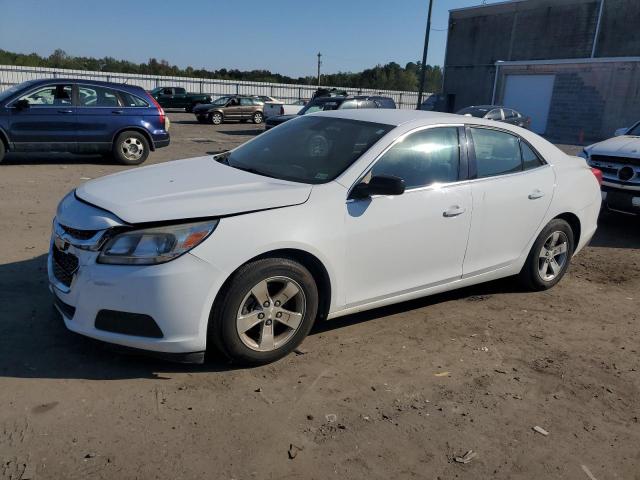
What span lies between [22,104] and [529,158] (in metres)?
9.44

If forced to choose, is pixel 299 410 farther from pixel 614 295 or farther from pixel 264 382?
pixel 614 295

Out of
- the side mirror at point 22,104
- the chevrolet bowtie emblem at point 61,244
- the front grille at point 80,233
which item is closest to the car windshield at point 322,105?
the side mirror at point 22,104

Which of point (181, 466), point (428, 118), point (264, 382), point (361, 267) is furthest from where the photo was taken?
point (428, 118)

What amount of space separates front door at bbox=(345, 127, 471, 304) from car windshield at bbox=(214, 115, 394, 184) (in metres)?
0.23

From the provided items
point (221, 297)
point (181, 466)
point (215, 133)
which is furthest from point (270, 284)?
point (215, 133)

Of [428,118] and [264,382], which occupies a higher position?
[428,118]

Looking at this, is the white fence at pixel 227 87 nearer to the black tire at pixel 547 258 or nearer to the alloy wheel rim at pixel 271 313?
the black tire at pixel 547 258

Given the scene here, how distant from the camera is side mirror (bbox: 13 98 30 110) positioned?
1022cm

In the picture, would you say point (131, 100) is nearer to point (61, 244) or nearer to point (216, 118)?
point (61, 244)

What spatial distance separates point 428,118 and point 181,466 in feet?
10.0

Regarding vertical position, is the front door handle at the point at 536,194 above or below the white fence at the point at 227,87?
below

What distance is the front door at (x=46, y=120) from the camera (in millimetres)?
10336

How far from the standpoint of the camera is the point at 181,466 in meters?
2.54

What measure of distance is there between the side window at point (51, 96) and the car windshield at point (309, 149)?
7.64 meters
